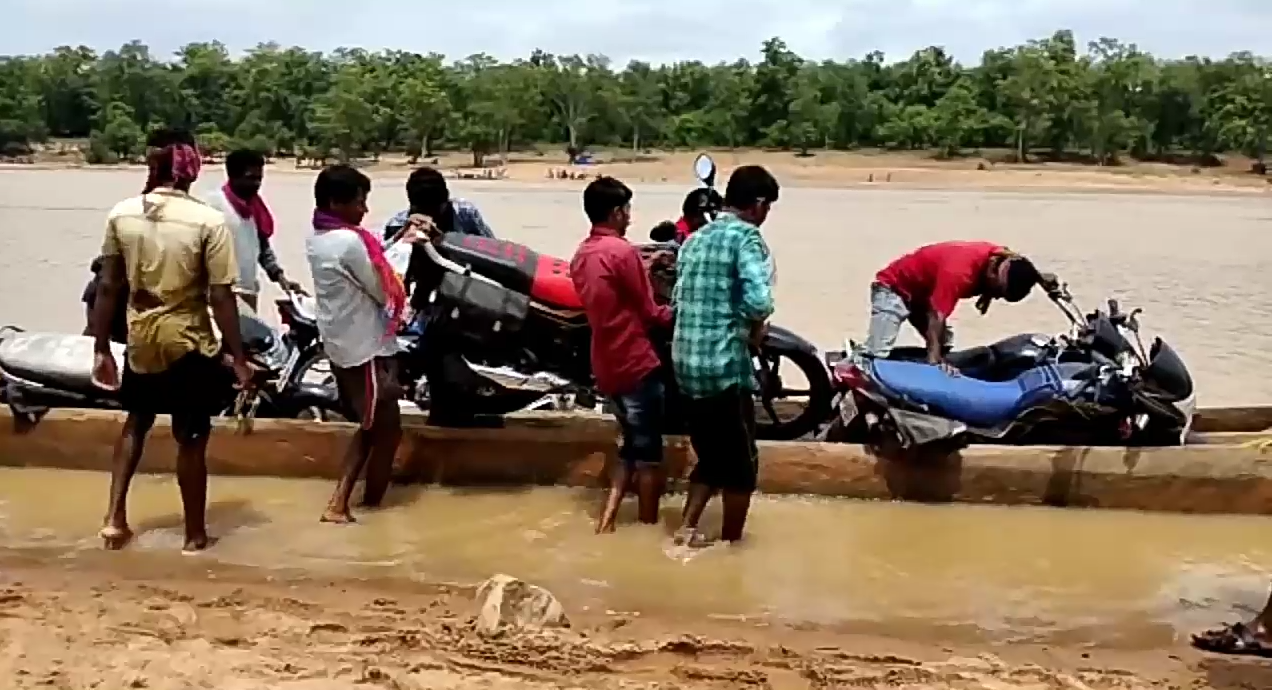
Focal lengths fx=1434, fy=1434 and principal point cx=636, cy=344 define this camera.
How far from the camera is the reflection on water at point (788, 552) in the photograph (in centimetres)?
543

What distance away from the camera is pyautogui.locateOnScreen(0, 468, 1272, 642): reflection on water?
214 inches

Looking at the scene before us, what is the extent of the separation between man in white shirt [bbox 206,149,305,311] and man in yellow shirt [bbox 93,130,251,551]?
117cm

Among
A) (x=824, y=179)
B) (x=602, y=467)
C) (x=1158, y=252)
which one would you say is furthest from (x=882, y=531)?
(x=824, y=179)

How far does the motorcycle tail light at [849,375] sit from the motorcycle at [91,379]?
253cm

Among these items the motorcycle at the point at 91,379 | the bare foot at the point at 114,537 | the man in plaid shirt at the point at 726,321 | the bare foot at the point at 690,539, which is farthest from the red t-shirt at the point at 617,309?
the bare foot at the point at 114,537

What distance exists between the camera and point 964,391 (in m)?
6.54

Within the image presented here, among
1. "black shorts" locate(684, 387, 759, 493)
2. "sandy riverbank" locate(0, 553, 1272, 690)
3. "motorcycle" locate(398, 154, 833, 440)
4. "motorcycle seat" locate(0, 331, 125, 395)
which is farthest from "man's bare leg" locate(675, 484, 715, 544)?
"motorcycle seat" locate(0, 331, 125, 395)

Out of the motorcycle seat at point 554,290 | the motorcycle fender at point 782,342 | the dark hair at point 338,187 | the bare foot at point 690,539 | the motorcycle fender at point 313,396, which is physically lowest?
the bare foot at point 690,539

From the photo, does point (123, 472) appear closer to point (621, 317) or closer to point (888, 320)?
point (621, 317)

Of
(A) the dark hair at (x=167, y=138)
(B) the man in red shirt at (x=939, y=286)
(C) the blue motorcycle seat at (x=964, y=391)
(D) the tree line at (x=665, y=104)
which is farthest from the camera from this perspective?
(D) the tree line at (x=665, y=104)

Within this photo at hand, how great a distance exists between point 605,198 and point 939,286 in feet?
6.18

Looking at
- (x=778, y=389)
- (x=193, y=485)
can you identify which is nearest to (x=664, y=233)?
(x=778, y=389)

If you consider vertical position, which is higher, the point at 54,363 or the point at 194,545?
the point at 54,363

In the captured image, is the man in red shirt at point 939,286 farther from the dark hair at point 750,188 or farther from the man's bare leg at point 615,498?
the dark hair at point 750,188
